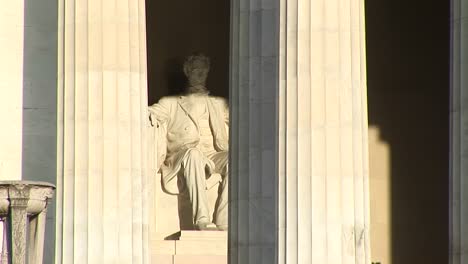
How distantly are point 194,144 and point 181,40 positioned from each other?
3734 millimetres

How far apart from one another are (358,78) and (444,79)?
12263mm

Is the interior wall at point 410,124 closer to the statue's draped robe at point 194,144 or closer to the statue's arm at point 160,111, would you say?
the statue's draped robe at point 194,144

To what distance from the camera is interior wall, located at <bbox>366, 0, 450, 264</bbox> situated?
232 feet

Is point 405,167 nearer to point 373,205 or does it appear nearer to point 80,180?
point 373,205

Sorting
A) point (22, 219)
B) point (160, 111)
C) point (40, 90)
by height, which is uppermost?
point (40, 90)

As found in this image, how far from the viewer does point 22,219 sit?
50562 millimetres

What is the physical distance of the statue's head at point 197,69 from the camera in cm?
6931

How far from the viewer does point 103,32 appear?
60.0m

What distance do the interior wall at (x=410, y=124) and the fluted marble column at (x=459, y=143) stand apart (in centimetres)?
1157

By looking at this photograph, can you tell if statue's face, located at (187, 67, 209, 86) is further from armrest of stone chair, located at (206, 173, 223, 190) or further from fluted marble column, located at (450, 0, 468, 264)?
fluted marble column, located at (450, 0, 468, 264)

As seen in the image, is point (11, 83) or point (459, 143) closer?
point (459, 143)

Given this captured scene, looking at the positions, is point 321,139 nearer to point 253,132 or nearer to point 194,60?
point 253,132

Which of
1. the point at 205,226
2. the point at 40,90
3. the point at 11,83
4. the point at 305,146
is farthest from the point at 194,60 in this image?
the point at 305,146

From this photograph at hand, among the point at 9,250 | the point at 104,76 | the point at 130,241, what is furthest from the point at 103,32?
the point at 9,250
